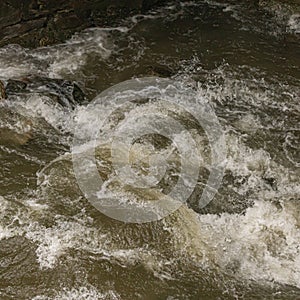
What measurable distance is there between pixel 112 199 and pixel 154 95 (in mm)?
2087

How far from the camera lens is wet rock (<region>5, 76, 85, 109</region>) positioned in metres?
6.18

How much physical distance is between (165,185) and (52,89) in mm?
2301

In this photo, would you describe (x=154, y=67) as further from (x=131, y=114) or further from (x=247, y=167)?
(x=247, y=167)

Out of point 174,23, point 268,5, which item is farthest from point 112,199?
point 268,5

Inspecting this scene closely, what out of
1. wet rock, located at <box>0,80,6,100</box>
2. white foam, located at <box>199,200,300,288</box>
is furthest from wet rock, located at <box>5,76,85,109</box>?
white foam, located at <box>199,200,300,288</box>

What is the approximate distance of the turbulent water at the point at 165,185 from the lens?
13.3 feet

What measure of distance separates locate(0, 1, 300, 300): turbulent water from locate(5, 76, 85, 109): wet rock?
14 cm

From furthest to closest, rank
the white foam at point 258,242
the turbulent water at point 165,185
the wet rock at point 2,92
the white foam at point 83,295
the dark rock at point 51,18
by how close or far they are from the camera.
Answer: the dark rock at point 51,18, the wet rock at point 2,92, the white foam at point 258,242, the turbulent water at point 165,185, the white foam at point 83,295

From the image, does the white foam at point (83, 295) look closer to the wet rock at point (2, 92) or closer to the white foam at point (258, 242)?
the white foam at point (258, 242)

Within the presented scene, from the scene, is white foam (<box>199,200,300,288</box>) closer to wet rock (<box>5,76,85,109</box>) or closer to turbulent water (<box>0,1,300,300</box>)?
turbulent water (<box>0,1,300,300</box>)

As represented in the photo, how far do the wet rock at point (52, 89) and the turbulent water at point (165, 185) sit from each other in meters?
0.14

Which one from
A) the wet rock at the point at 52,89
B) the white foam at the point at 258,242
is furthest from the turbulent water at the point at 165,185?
the wet rock at the point at 52,89

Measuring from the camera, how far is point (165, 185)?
4973mm

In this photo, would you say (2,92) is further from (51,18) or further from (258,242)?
(258,242)
